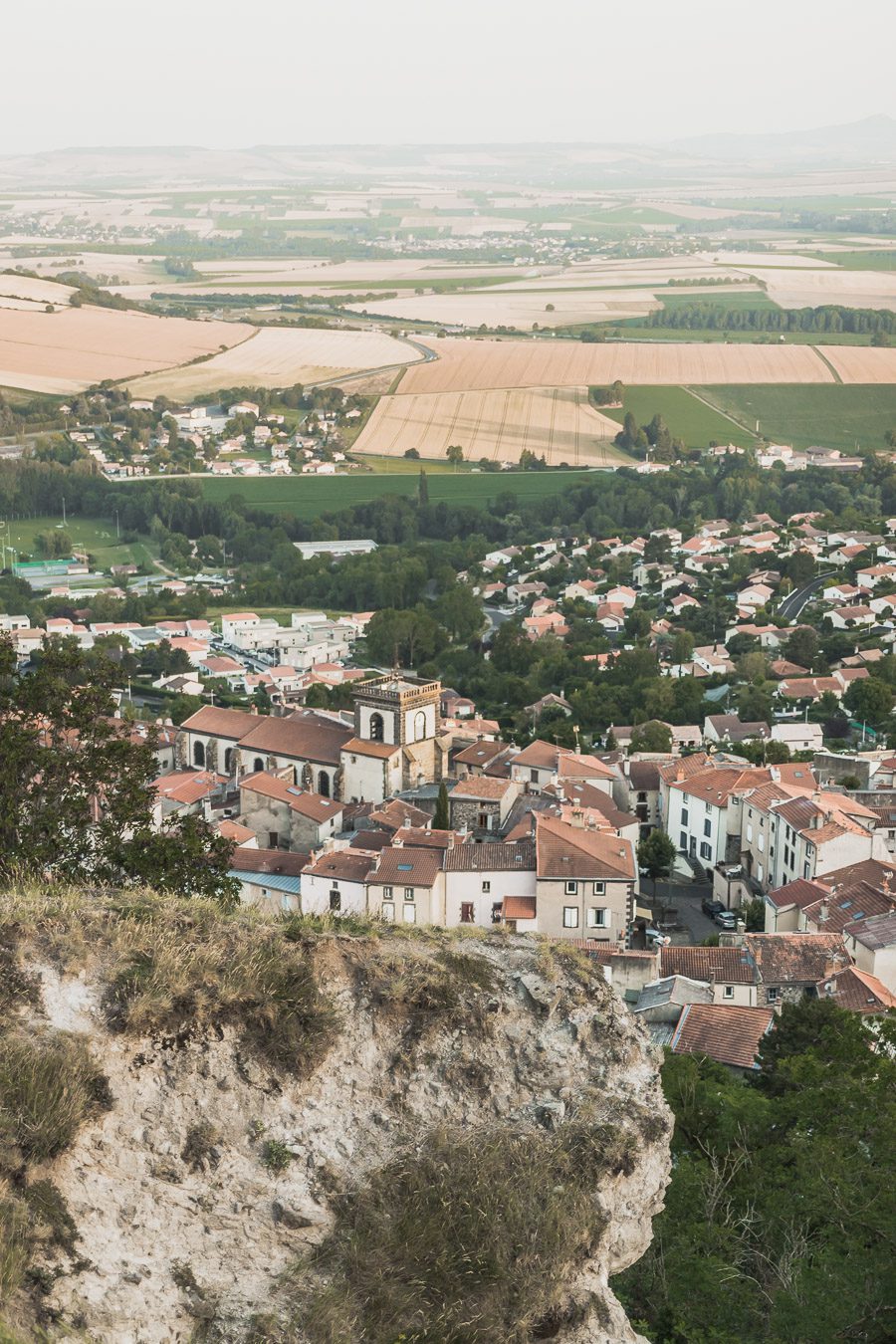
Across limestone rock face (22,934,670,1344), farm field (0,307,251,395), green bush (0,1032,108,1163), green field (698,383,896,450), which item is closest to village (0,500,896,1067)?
limestone rock face (22,934,670,1344)

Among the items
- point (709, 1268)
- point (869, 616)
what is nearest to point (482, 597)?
point (869, 616)

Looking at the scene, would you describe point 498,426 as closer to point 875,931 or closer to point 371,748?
point 371,748

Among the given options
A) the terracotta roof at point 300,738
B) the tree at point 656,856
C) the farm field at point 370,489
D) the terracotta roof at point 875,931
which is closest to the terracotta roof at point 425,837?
the tree at point 656,856

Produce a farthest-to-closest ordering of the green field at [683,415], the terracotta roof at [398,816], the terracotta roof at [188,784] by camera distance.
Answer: the green field at [683,415] < the terracotta roof at [188,784] < the terracotta roof at [398,816]

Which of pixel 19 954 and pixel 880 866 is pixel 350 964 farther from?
pixel 880 866

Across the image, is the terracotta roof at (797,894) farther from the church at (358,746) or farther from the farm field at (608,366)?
the farm field at (608,366)

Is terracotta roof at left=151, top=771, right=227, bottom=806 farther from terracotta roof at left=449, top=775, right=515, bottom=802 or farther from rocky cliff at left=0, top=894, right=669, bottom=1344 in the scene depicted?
rocky cliff at left=0, top=894, right=669, bottom=1344
